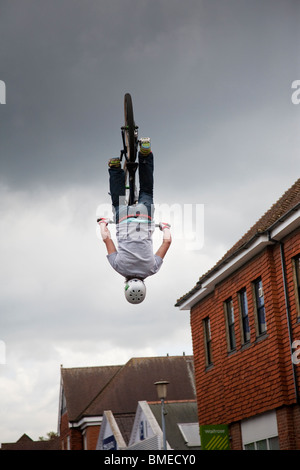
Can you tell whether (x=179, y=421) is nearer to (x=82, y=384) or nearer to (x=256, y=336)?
(x=256, y=336)

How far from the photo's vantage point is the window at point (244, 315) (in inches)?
789

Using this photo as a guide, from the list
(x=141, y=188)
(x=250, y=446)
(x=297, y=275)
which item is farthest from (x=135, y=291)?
(x=250, y=446)

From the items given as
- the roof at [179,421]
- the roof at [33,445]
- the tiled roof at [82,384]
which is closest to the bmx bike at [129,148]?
the roof at [179,421]

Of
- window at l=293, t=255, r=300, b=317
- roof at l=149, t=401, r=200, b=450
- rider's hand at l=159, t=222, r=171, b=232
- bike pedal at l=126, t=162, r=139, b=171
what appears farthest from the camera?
roof at l=149, t=401, r=200, b=450

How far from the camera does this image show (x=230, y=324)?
69.7ft

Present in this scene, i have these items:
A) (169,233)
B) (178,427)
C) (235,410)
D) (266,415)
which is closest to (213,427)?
(235,410)

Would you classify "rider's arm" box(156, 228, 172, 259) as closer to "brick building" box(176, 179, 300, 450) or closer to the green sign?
"brick building" box(176, 179, 300, 450)

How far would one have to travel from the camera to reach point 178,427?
30.1 m

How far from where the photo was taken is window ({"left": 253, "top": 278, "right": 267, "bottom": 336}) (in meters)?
19.2

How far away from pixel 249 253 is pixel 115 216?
1002 centimetres

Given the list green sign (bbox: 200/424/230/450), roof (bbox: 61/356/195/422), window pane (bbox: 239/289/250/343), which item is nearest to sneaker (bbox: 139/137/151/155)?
window pane (bbox: 239/289/250/343)

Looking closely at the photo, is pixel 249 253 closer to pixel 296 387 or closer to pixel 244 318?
pixel 244 318

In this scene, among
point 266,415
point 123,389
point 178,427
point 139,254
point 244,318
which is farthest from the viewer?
point 123,389

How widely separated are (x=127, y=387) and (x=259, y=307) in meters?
21.6
